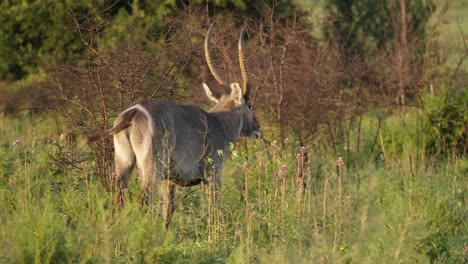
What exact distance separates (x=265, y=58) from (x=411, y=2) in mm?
7990

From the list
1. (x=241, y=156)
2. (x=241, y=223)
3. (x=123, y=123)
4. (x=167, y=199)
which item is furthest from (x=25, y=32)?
(x=241, y=223)

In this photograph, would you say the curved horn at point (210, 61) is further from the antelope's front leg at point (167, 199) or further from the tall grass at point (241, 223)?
the antelope's front leg at point (167, 199)

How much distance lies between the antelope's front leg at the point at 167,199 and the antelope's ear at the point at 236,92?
1638 mm

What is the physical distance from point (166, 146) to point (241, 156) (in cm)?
291

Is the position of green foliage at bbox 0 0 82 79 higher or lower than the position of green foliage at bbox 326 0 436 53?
higher

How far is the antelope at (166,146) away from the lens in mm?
7551

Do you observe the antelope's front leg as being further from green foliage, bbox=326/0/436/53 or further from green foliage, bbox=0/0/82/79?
green foliage, bbox=326/0/436/53

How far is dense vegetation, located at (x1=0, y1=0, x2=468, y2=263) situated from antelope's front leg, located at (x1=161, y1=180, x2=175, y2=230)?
13cm

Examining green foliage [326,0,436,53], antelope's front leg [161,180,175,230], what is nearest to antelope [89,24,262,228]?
antelope's front leg [161,180,175,230]

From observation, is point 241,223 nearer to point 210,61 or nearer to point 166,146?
point 166,146

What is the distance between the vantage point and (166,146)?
7562 millimetres

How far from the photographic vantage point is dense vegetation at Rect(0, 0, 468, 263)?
613 cm

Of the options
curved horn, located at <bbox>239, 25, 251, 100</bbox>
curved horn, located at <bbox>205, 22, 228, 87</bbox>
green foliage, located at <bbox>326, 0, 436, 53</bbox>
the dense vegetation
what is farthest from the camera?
green foliage, located at <bbox>326, 0, 436, 53</bbox>

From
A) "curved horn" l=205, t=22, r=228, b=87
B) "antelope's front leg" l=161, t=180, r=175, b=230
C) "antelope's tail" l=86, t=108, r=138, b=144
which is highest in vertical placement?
"curved horn" l=205, t=22, r=228, b=87
